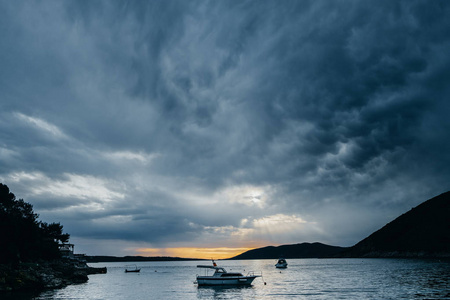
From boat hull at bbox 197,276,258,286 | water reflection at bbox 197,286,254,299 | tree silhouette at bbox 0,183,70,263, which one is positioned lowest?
water reflection at bbox 197,286,254,299

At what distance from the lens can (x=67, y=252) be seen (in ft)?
482

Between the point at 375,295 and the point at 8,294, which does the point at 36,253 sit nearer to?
the point at 8,294

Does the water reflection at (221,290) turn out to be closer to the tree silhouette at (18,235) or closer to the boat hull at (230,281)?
the boat hull at (230,281)

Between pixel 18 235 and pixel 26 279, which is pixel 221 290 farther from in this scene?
pixel 18 235

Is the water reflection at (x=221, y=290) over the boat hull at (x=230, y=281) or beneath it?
beneath

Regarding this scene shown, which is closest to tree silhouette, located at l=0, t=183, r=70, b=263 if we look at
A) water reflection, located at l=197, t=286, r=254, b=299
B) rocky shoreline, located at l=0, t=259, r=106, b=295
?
rocky shoreline, located at l=0, t=259, r=106, b=295

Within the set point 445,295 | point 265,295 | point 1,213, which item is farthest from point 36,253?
point 445,295

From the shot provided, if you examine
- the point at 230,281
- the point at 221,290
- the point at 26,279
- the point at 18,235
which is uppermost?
the point at 18,235

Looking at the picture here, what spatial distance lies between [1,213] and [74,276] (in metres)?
28.2

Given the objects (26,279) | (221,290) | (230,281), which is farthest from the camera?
(230,281)

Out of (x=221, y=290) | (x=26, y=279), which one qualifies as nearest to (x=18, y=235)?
(x=26, y=279)

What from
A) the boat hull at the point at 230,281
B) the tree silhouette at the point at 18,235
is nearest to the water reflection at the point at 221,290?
the boat hull at the point at 230,281

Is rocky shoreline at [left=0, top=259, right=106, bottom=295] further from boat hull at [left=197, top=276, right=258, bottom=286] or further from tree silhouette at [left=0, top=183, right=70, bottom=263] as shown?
boat hull at [left=197, top=276, right=258, bottom=286]

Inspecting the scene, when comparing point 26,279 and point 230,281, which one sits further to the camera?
point 230,281
